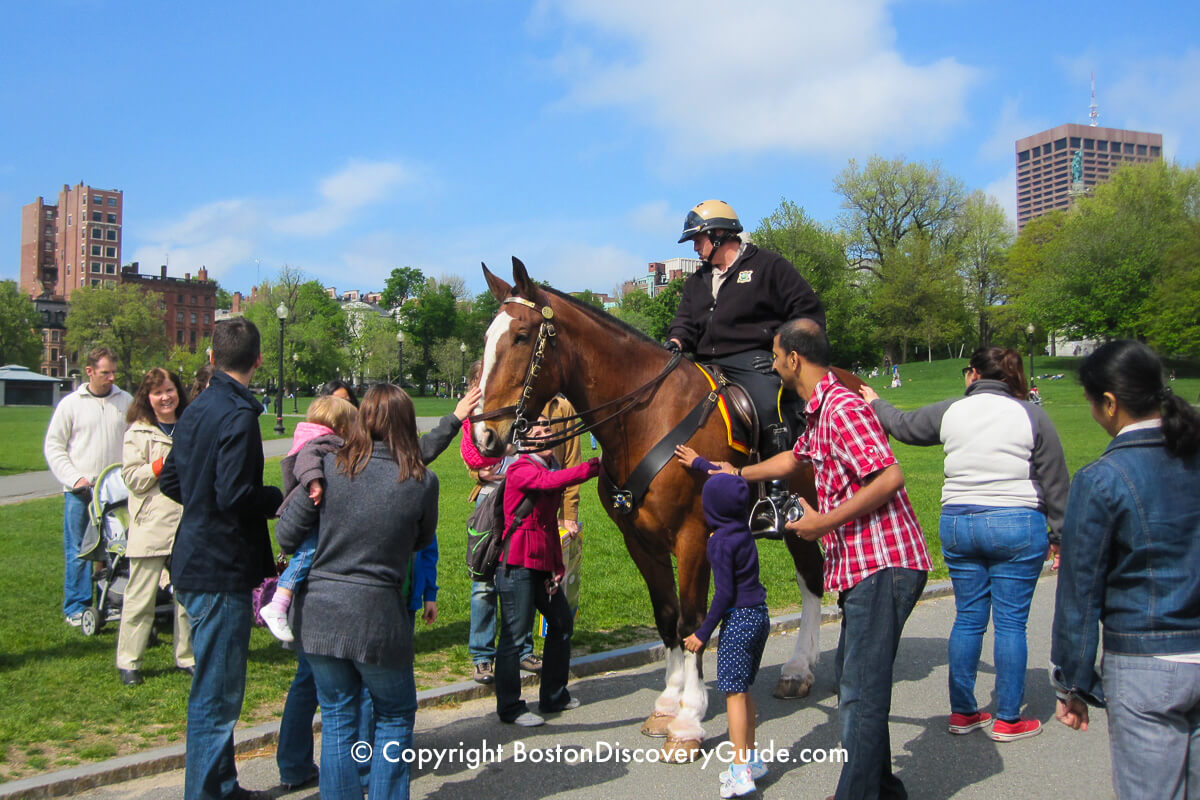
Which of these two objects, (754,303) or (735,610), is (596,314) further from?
(735,610)

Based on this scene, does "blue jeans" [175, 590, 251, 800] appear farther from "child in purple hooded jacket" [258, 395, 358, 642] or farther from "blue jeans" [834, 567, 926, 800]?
"blue jeans" [834, 567, 926, 800]

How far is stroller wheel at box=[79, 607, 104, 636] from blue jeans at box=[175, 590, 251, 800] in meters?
3.95

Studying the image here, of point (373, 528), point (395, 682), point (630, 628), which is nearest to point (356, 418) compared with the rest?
point (373, 528)

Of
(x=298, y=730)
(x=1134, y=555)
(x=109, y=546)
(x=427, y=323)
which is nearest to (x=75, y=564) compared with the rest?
(x=109, y=546)

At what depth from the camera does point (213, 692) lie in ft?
13.7

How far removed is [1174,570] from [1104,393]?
643 millimetres

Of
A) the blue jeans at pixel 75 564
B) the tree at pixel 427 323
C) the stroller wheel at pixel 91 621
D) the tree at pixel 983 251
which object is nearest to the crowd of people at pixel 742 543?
the stroller wheel at pixel 91 621

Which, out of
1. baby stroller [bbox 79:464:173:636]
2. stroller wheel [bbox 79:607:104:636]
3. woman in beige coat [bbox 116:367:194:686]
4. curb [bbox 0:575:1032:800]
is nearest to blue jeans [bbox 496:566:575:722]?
curb [bbox 0:575:1032:800]

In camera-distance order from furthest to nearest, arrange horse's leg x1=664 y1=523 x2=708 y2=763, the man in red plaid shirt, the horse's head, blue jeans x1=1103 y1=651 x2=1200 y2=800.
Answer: horse's leg x1=664 y1=523 x2=708 y2=763 → the horse's head → the man in red plaid shirt → blue jeans x1=1103 y1=651 x2=1200 y2=800

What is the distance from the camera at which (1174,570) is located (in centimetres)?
287

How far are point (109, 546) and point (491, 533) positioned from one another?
370 centimetres

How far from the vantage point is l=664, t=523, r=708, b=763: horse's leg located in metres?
5.07

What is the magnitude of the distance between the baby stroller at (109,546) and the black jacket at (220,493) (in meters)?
3.39

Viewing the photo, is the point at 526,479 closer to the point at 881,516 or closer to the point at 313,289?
the point at 881,516
